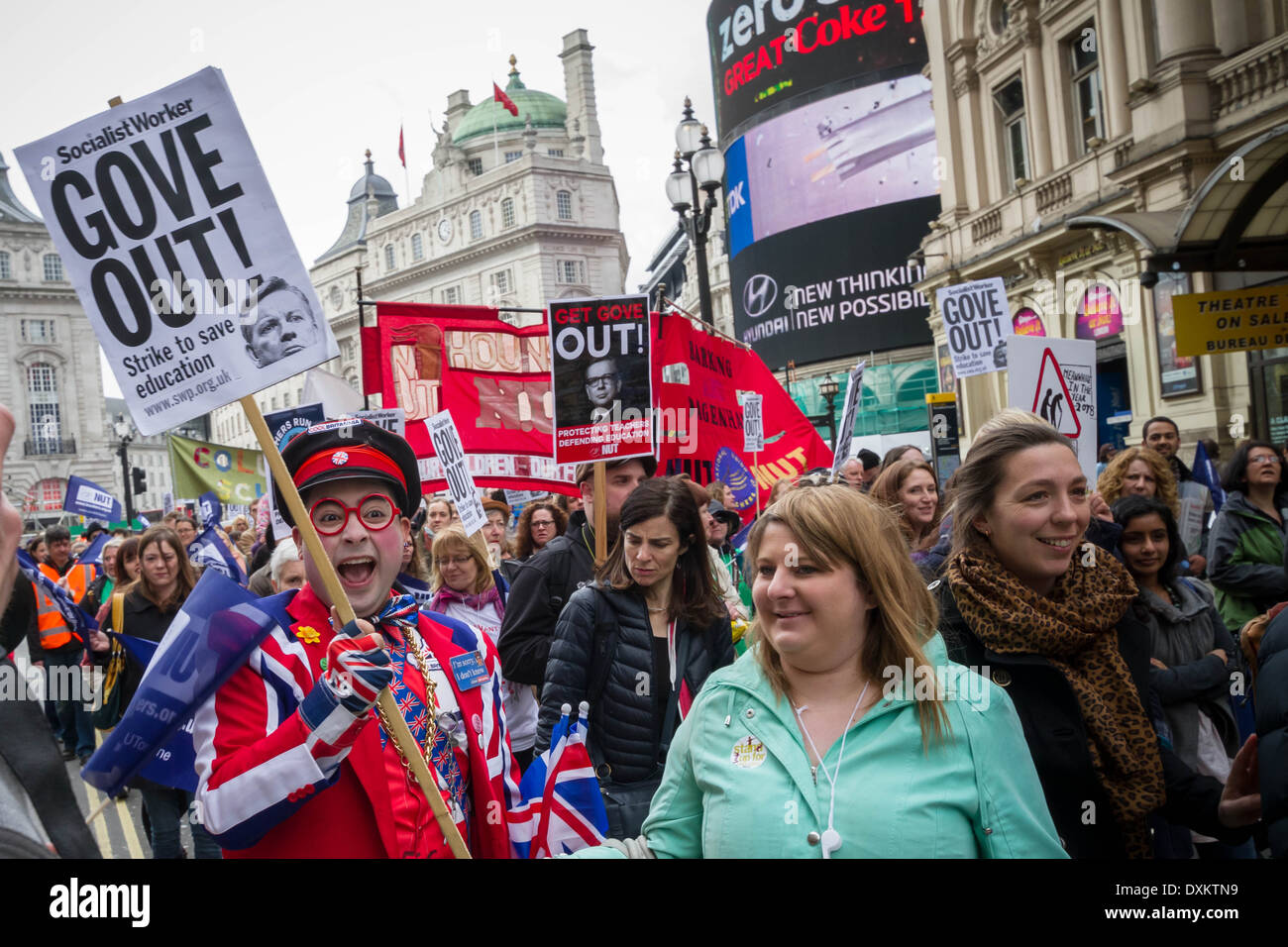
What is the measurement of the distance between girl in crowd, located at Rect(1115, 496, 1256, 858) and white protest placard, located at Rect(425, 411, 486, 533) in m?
3.96

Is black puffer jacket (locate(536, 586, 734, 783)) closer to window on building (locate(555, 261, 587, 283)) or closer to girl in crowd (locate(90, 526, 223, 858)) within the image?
girl in crowd (locate(90, 526, 223, 858))

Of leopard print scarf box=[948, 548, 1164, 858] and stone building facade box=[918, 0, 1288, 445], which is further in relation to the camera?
stone building facade box=[918, 0, 1288, 445]

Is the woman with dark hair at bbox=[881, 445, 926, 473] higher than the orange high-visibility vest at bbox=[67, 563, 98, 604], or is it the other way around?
the woman with dark hair at bbox=[881, 445, 926, 473]

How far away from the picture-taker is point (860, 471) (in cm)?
973

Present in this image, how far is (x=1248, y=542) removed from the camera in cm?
596

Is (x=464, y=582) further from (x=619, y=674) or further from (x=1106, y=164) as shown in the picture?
(x=1106, y=164)

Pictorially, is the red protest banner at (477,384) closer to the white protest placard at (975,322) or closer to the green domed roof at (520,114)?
the white protest placard at (975,322)

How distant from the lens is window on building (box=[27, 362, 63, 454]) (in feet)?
20.5

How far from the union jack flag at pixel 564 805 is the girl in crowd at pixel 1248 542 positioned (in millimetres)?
4644

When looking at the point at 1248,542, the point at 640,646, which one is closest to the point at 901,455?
the point at 1248,542

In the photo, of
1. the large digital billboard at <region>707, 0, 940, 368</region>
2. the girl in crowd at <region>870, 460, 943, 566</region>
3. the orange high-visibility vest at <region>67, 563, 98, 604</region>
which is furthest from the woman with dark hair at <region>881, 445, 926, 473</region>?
the large digital billboard at <region>707, 0, 940, 368</region>

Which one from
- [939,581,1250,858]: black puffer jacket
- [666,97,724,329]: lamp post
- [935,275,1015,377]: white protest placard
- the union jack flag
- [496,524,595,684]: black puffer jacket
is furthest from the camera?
[666,97,724,329]: lamp post

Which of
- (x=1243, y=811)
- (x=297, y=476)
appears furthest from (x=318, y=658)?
Answer: (x=1243, y=811)

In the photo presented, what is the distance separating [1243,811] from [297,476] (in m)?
2.36
